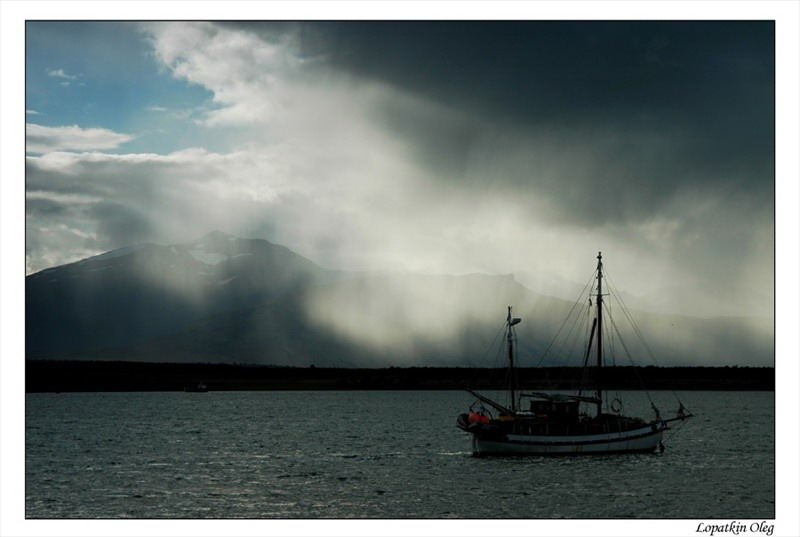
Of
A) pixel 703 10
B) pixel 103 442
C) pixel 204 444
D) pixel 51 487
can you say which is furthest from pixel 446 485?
pixel 103 442

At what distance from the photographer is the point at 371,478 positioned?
255 feet

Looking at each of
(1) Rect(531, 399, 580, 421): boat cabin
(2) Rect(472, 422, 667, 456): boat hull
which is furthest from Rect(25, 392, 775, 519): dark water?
(1) Rect(531, 399, 580, 421): boat cabin

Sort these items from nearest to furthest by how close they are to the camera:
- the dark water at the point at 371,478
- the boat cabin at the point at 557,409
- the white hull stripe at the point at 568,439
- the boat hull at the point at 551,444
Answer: the dark water at the point at 371,478 → the white hull stripe at the point at 568,439 → the boat hull at the point at 551,444 → the boat cabin at the point at 557,409

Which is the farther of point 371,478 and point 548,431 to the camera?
point 548,431

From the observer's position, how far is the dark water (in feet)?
201

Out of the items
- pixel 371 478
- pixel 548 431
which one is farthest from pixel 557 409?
pixel 371 478

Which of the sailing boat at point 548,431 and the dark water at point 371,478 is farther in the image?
the sailing boat at point 548,431

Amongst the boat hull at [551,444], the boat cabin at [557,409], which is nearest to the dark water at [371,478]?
the boat hull at [551,444]

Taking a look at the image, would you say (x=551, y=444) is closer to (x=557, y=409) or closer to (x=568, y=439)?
(x=568, y=439)

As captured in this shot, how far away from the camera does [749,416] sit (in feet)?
620

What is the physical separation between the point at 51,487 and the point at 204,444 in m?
43.5

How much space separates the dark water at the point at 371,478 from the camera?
6122 centimetres

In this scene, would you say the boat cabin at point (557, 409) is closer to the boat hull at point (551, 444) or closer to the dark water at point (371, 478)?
the boat hull at point (551, 444)

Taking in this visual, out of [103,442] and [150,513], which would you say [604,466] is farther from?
[103,442]
